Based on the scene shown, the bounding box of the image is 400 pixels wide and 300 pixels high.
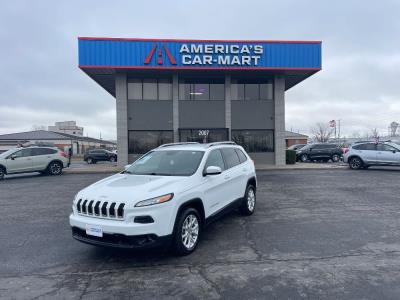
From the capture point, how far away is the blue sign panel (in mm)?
Answer: 18328

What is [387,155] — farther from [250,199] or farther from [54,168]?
[54,168]

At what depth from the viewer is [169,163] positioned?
18.1 feet

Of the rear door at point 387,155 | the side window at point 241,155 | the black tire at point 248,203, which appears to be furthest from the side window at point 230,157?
the rear door at point 387,155

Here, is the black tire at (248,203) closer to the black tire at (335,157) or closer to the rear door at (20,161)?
the rear door at (20,161)

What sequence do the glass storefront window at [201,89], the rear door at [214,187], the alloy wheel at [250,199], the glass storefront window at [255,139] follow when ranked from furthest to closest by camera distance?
the glass storefront window at [255,139]
the glass storefront window at [201,89]
the alloy wheel at [250,199]
the rear door at [214,187]

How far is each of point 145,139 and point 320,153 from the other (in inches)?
581

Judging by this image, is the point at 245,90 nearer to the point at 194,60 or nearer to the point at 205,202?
the point at 194,60

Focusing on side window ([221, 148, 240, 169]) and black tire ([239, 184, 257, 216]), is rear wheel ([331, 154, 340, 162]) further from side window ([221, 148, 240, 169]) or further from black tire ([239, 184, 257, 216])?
side window ([221, 148, 240, 169])

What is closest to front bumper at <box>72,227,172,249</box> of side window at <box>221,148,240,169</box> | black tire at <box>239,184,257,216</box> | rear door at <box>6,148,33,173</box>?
side window at <box>221,148,240,169</box>

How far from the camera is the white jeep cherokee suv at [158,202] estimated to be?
13.1 ft

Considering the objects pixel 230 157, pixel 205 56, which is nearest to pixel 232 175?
pixel 230 157

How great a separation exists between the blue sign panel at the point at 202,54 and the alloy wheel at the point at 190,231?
15.6m

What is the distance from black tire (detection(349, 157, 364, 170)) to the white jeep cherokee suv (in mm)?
14728

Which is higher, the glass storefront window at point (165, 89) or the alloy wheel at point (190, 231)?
the glass storefront window at point (165, 89)
